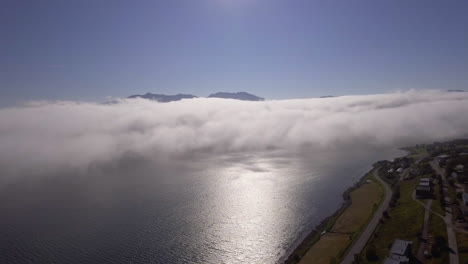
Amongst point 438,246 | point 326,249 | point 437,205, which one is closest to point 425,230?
point 438,246

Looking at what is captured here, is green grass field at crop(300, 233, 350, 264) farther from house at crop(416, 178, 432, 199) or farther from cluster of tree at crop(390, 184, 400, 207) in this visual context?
house at crop(416, 178, 432, 199)

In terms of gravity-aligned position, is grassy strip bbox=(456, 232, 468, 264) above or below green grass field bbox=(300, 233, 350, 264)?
above

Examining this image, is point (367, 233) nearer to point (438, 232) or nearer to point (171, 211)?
point (438, 232)

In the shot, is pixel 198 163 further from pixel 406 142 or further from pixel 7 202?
pixel 406 142

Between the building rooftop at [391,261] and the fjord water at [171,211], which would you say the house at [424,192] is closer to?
the fjord water at [171,211]

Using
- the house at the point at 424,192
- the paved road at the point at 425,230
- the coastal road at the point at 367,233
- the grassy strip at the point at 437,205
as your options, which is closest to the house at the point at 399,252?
the paved road at the point at 425,230

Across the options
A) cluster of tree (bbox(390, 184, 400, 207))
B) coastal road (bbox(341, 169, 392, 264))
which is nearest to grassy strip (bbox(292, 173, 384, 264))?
coastal road (bbox(341, 169, 392, 264))

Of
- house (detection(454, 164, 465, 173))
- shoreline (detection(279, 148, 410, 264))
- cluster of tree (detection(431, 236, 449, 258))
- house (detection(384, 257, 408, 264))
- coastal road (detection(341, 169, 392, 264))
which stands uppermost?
house (detection(454, 164, 465, 173))
